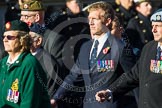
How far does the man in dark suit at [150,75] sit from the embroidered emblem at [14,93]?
37.6 inches

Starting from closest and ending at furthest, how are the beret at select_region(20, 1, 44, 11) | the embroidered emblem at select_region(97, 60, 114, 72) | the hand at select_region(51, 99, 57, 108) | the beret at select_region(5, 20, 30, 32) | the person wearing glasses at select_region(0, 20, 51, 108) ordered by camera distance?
the person wearing glasses at select_region(0, 20, 51, 108) → the beret at select_region(5, 20, 30, 32) → the embroidered emblem at select_region(97, 60, 114, 72) → the hand at select_region(51, 99, 57, 108) → the beret at select_region(20, 1, 44, 11)

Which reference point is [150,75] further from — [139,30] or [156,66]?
[139,30]

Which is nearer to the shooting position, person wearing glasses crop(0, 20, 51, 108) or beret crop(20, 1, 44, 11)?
person wearing glasses crop(0, 20, 51, 108)

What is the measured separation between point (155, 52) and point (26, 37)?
1344 millimetres

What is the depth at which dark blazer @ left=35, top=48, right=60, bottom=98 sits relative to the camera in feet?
29.2

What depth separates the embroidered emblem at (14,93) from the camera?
7.27m

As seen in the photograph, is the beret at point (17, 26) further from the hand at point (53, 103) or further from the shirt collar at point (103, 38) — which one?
the hand at point (53, 103)

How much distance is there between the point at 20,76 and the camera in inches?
287

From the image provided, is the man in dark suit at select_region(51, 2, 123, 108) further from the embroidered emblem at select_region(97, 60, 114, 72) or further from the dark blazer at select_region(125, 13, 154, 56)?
the dark blazer at select_region(125, 13, 154, 56)

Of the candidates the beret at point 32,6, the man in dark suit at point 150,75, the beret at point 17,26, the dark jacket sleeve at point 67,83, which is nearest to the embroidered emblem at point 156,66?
the man in dark suit at point 150,75

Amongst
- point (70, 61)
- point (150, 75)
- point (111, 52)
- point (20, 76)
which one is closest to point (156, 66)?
point (150, 75)

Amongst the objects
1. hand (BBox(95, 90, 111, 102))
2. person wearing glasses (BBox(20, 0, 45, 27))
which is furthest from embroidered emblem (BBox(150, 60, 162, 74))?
person wearing glasses (BBox(20, 0, 45, 27))

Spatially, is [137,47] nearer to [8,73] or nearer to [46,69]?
[46,69]

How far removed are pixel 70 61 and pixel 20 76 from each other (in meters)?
2.25
